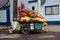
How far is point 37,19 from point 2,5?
8.00 m

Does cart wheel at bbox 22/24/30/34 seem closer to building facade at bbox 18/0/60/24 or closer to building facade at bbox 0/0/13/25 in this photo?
building facade at bbox 18/0/60/24

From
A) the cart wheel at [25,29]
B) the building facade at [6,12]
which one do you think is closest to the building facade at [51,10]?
the building facade at [6,12]

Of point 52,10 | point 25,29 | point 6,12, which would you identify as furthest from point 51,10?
point 25,29

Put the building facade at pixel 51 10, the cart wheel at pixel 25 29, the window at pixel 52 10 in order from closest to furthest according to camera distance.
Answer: the cart wheel at pixel 25 29
the building facade at pixel 51 10
the window at pixel 52 10

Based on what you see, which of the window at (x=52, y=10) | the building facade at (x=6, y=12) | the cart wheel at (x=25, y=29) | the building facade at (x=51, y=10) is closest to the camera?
the cart wheel at (x=25, y=29)

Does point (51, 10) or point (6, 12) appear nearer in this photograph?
point (51, 10)

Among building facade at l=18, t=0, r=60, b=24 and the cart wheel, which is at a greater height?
building facade at l=18, t=0, r=60, b=24

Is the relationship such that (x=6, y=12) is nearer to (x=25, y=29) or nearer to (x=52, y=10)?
(x=52, y=10)

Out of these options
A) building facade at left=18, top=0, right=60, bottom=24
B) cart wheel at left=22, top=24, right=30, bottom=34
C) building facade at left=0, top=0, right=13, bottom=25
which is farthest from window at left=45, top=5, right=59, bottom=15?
cart wheel at left=22, top=24, right=30, bottom=34

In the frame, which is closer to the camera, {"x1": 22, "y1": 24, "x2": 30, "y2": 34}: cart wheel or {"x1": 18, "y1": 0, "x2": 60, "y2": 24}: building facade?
{"x1": 22, "y1": 24, "x2": 30, "y2": 34}: cart wheel

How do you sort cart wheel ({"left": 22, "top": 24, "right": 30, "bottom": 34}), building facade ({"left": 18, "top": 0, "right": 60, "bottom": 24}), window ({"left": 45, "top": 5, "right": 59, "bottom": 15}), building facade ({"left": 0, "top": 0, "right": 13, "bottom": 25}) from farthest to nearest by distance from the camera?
building facade ({"left": 0, "top": 0, "right": 13, "bottom": 25})
window ({"left": 45, "top": 5, "right": 59, "bottom": 15})
building facade ({"left": 18, "top": 0, "right": 60, "bottom": 24})
cart wheel ({"left": 22, "top": 24, "right": 30, "bottom": 34})

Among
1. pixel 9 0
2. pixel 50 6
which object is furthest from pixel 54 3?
pixel 9 0

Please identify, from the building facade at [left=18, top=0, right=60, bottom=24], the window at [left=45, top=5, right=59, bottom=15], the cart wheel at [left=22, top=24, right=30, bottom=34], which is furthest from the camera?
the window at [left=45, top=5, right=59, bottom=15]

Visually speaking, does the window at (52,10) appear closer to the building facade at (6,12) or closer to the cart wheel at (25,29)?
the building facade at (6,12)
